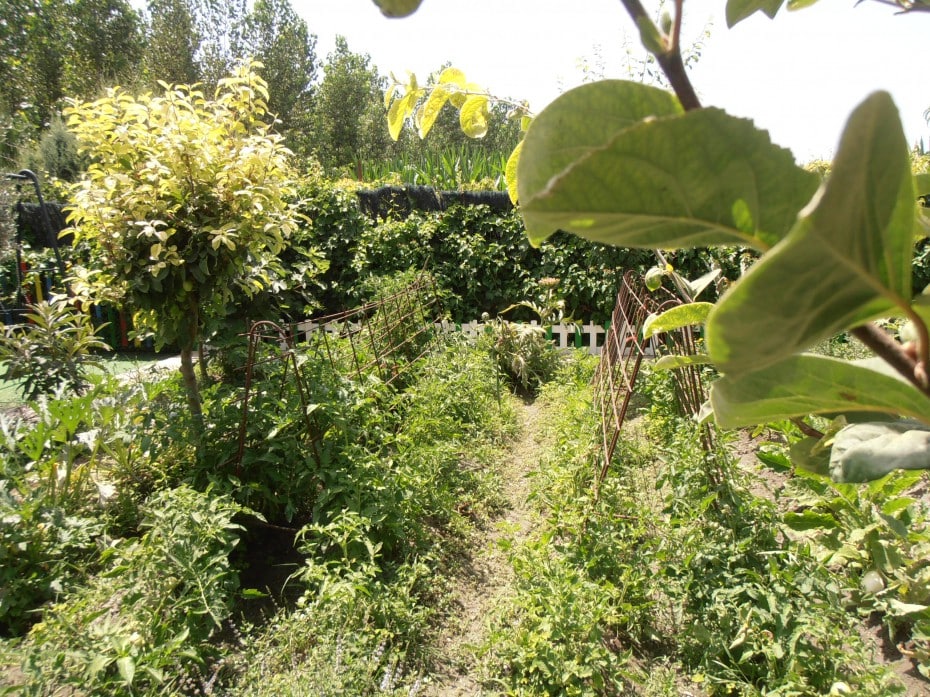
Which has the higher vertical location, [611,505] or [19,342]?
[19,342]

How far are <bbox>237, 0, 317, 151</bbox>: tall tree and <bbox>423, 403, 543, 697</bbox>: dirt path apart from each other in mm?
22782

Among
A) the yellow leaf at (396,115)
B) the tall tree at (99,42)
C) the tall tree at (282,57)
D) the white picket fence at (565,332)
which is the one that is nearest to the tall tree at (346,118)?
the tall tree at (282,57)

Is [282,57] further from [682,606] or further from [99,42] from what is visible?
[682,606]

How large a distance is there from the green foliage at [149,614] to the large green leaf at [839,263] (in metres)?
2.31

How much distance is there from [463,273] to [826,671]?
20.5 ft

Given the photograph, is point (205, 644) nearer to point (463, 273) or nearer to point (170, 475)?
point (170, 475)

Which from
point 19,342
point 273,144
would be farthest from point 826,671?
point 19,342

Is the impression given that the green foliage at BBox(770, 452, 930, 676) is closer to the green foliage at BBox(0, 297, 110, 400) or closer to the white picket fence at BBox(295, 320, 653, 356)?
the white picket fence at BBox(295, 320, 653, 356)

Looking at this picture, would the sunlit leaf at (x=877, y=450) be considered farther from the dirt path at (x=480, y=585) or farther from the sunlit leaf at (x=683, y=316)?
the dirt path at (x=480, y=585)

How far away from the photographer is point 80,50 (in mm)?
22969

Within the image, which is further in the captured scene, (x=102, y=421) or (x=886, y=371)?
(x=102, y=421)

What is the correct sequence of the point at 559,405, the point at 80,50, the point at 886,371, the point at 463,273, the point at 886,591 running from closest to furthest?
1. the point at 886,371
2. the point at 886,591
3. the point at 559,405
4. the point at 463,273
5. the point at 80,50

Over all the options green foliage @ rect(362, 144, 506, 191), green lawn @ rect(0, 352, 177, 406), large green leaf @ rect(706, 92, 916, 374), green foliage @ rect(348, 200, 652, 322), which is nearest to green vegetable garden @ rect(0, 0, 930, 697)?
large green leaf @ rect(706, 92, 916, 374)

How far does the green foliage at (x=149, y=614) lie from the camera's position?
194 cm
